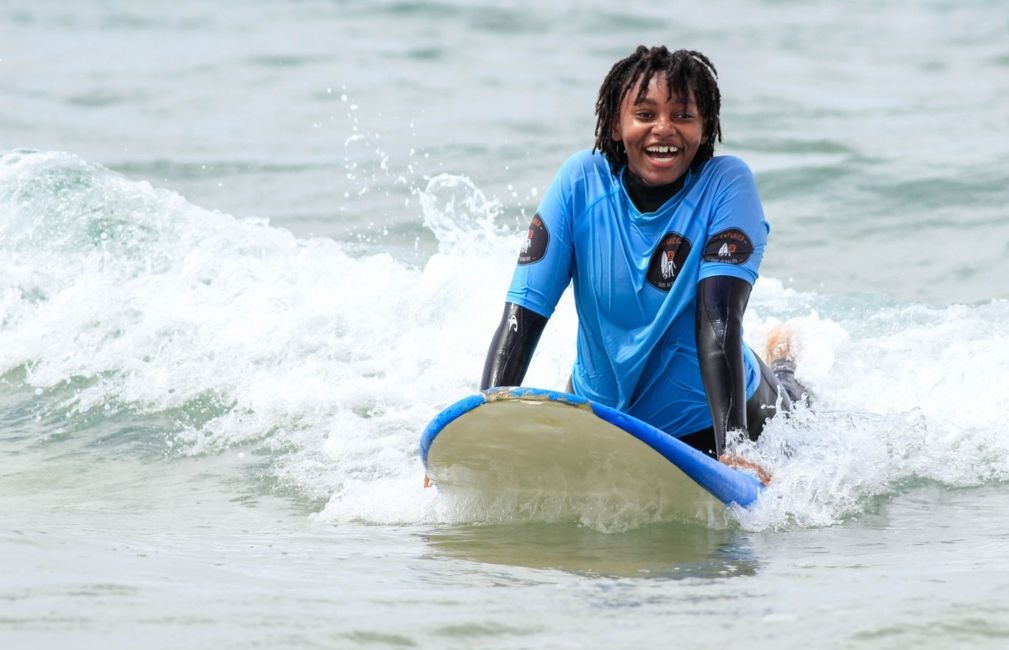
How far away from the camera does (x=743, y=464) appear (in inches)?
163

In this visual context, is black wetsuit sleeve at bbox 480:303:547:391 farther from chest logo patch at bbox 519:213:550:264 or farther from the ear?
the ear

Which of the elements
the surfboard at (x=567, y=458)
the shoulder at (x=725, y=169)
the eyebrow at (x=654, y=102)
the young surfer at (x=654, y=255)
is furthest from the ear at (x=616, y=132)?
the surfboard at (x=567, y=458)

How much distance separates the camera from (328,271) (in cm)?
770

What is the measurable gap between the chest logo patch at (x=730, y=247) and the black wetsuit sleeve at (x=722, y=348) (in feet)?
0.19

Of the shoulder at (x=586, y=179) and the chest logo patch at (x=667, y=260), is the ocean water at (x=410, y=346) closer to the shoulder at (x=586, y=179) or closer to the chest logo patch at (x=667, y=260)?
the chest logo patch at (x=667, y=260)

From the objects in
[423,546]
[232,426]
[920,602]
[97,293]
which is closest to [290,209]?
[97,293]

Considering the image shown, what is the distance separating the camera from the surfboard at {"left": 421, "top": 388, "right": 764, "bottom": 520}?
12.2 ft

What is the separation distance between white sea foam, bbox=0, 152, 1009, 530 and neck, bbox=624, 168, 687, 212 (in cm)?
76

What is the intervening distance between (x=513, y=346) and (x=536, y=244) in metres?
0.31

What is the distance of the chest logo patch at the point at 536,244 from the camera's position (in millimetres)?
4254

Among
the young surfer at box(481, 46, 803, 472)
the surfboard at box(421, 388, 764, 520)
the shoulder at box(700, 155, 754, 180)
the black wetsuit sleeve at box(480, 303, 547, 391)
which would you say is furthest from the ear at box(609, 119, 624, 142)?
the surfboard at box(421, 388, 764, 520)

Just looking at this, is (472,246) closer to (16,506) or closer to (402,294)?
(402,294)

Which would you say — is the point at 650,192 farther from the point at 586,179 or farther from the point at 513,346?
the point at 513,346

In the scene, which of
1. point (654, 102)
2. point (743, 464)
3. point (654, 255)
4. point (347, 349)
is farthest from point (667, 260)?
point (347, 349)
